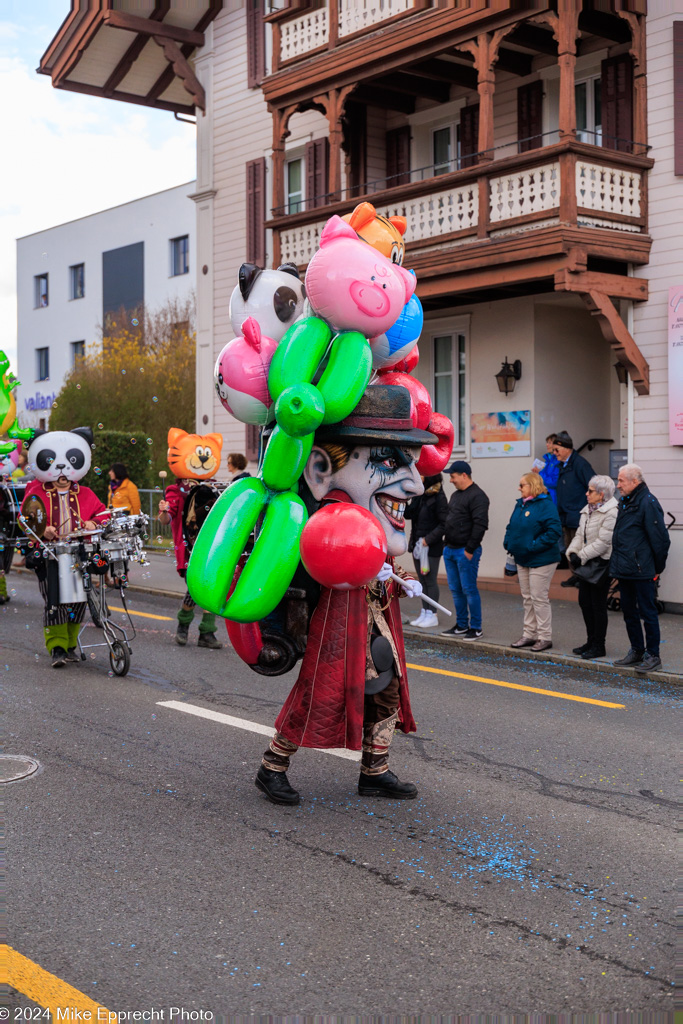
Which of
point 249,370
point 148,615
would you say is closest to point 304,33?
point 148,615

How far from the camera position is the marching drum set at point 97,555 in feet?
29.0

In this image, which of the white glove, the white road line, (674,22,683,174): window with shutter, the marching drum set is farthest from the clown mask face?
(674,22,683,174): window with shutter

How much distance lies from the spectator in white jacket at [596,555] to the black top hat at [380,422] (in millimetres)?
4906

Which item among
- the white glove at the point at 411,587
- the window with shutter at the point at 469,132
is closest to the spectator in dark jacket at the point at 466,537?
the white glove at the point at 411,587

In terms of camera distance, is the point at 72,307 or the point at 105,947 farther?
the point at 72,307

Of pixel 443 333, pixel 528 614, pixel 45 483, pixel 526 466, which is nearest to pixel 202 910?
pixel 45 483

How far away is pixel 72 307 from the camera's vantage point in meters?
42.8

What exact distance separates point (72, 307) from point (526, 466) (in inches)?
1272

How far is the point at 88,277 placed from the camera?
41.6m

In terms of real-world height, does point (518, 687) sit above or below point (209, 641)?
below

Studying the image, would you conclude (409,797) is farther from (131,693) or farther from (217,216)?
(217,216)

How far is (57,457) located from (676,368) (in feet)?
25.0

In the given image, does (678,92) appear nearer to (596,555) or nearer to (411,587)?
(596,555)

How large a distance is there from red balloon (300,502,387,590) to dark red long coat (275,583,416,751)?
37 cm
